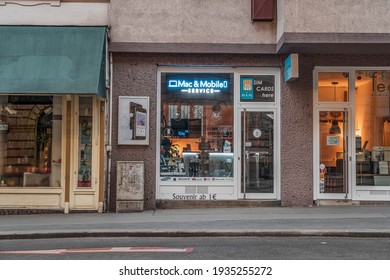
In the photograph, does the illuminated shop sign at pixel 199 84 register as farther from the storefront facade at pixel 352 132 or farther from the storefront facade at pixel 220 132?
the storefront facade at pixel 352 132

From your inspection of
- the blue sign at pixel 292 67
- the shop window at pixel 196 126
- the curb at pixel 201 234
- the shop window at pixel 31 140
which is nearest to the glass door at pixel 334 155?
the blue sign at pixel 292 67

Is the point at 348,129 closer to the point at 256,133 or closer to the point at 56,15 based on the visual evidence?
the point at 256,133

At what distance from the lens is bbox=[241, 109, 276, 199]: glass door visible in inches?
517

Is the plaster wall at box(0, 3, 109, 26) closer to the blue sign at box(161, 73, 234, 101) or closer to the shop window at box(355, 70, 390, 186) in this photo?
the blue sign at box(161, 73, 234, 101)

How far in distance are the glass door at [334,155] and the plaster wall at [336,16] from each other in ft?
7.91

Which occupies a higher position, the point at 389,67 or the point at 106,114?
the point at 389,67

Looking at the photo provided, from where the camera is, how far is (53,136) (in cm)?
1291

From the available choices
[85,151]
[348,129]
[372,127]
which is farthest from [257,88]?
[85,151]

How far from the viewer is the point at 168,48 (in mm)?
12812

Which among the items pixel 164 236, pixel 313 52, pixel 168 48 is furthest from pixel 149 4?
pixel 164 236

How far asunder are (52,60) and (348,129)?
7.69 m

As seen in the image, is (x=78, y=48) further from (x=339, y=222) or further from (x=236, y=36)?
(x=339, y=222)

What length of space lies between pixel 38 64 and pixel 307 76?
6714 millimetres

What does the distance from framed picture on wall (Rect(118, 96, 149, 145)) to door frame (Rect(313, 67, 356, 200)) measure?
4.37 m
